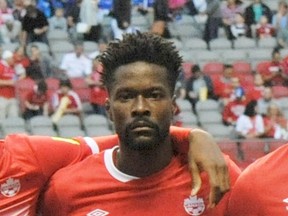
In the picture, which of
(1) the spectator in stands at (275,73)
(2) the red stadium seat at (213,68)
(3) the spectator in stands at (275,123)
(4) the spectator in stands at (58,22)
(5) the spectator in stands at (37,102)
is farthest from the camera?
(4) the spectator in stands at (58,22)

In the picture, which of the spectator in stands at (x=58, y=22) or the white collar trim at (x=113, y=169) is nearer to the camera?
the white collar trim at (x=113, y=169)

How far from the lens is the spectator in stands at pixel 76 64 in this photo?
1262 centimetres

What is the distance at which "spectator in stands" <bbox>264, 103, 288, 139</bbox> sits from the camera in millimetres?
11133

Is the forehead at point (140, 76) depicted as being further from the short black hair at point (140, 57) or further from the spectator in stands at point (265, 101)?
the spectator in stands at point (265, 101)

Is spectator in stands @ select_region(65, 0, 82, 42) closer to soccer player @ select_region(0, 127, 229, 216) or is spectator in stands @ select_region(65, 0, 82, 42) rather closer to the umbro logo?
soccer player @ select_region(0, 127, 229, 216)

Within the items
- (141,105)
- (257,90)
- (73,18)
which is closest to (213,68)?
(257,90)

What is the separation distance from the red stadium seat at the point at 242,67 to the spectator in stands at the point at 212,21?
3.51 feet

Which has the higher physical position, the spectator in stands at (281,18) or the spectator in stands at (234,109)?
the spectator in stands at (281,18)

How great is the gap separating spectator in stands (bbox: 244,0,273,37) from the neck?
1076cm

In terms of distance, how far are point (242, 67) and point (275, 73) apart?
0.68 meters

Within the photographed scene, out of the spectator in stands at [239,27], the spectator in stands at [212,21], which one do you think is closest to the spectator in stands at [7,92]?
the spectator in stands at [212,21]

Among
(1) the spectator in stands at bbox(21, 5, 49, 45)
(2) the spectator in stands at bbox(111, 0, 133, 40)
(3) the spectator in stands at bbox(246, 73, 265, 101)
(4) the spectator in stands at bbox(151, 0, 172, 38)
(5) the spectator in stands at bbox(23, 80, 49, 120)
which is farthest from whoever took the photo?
(4) the spectator in stands at bbox(151, 0, 172, 38)

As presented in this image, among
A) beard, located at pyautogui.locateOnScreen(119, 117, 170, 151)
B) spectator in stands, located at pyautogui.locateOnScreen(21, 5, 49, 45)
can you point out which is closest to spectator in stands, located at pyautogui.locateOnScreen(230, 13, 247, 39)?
spectator in stands, located at pyautogui.locateOnScreen(21, 5, 49, 45)

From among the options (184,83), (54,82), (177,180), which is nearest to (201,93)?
(184,83)
